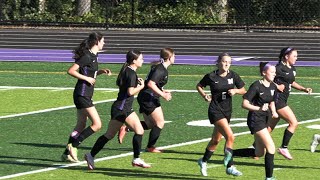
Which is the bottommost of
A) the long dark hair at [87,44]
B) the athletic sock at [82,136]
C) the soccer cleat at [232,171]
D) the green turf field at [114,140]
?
the green turf field at [114,140]

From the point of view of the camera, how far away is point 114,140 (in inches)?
797

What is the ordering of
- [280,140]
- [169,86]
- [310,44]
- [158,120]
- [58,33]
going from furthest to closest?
[58,33] → [310,44] → [169,86] → [280,140] → [158,120]

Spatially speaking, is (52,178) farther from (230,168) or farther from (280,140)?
(280,140)

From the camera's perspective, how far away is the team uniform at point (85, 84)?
17.5 m

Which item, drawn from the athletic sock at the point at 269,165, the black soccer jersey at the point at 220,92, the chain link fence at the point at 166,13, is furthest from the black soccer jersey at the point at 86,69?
the chain link fence at the point at 166,13

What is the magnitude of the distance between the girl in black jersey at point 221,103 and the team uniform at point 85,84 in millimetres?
2061

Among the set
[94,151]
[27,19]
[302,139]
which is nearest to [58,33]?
[27,19]

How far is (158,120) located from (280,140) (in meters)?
2.72

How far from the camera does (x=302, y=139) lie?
2030cm

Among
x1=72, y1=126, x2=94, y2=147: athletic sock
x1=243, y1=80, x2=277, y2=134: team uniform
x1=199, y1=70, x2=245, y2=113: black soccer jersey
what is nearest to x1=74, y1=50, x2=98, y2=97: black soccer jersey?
x1=72, y1=126, x2=94, y2=147: athletic sock

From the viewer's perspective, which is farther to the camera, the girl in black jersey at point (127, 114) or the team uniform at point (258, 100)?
the girl in black jersey at point (127, 114)

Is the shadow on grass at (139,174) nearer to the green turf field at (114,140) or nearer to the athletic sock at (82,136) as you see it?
the green turf field at (114,140)

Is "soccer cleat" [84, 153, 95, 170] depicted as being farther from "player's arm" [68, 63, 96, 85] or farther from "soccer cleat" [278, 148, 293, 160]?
"soccer cleat" [278, 148, 293, 160]

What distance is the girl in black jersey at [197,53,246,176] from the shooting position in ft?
53.1
